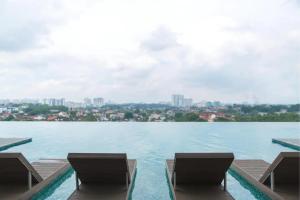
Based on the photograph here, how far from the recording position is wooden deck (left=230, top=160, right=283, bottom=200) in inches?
185

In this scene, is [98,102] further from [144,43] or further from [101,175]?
[101,175]

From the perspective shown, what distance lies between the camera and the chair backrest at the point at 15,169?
14.5 ft

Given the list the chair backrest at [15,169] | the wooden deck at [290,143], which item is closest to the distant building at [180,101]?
the wooden deck at [290,143]

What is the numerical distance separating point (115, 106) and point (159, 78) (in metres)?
7.50

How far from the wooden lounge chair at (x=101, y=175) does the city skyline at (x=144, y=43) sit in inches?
106

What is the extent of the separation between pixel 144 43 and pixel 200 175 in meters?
10.6

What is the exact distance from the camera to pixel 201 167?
15.4 feet

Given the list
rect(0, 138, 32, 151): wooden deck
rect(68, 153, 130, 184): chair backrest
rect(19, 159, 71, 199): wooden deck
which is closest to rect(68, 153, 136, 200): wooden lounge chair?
rect(68, 153, 130, 184): chair backrest

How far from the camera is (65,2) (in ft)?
32.3

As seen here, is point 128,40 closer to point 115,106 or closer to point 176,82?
point 176,82

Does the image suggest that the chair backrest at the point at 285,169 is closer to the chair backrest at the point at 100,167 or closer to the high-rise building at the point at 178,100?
the chair backrest at the point at 100,167

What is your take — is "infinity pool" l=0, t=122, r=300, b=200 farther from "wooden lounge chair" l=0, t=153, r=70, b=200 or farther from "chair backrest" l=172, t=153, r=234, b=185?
"chair backrest" l=172, t=153, r=234, b=185

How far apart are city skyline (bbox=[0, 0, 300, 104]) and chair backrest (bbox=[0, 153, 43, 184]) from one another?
151 inches

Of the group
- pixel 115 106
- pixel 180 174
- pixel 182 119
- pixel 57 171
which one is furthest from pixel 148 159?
pixel 115 106
